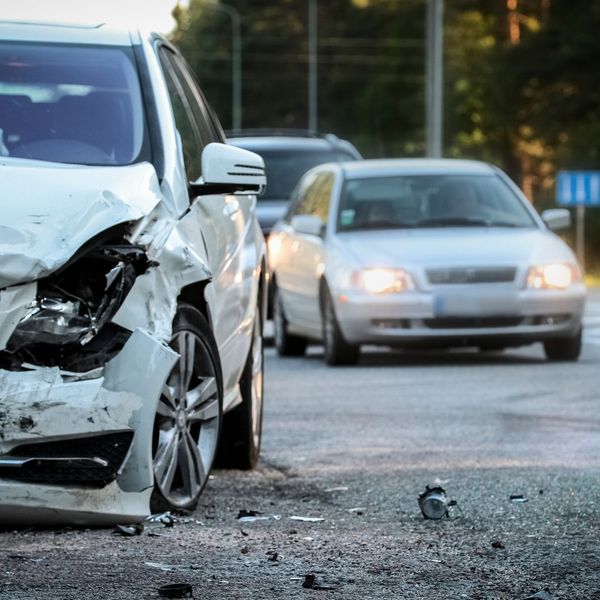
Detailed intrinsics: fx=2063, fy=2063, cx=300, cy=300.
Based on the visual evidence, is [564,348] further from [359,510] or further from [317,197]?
[359,510]

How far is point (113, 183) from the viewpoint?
6773 mm

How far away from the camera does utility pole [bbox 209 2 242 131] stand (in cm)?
10012

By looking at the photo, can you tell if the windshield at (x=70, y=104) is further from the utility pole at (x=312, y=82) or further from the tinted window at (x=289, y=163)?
the utility pole at (x=312, y=82)

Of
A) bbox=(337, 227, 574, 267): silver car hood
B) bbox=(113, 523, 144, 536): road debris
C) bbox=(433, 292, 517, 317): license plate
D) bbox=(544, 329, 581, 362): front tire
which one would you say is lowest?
bbox=(544, 329, 581, 362): front tire

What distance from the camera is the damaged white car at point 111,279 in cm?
624

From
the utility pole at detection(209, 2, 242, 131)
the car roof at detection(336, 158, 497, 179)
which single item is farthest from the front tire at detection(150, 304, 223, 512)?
the utility pole at detection(209, 2, 242, 131)

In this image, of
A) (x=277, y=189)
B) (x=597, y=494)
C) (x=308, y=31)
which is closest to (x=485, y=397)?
(x=597, y=494)

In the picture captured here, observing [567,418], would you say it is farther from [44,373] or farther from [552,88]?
[552,88]

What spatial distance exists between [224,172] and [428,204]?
29.0 feet

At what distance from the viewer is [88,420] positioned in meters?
6.24

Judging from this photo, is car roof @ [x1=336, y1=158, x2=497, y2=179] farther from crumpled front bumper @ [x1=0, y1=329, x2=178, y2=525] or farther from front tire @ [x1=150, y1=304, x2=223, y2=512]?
crumpled front bumper @ [x1=0, y1=329, x2=178, y2=525]

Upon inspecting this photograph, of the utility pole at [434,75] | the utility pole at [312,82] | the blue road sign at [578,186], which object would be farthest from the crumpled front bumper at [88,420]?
the utility pole at [312,82]

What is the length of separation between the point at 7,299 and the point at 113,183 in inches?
29.1

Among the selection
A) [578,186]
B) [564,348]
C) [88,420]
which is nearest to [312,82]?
[578,186]
